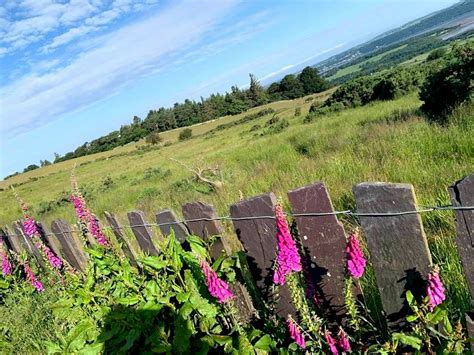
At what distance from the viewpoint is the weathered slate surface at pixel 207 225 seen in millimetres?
2932

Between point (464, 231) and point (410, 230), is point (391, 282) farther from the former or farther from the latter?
point (464, 231)

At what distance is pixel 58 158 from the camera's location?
85562 millimetres

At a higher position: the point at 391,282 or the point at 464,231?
the point at 464,231

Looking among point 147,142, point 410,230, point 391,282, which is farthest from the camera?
point 147,142

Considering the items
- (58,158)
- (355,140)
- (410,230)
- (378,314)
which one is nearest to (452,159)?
(355,140)

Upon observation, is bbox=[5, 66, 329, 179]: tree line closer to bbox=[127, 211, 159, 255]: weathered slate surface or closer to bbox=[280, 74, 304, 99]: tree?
bbox=[280, 74, 304, 99]: tree

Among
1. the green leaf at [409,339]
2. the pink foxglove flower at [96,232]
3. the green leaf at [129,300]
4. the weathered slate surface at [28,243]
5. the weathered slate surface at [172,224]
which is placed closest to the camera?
the green leaf at [409,339]

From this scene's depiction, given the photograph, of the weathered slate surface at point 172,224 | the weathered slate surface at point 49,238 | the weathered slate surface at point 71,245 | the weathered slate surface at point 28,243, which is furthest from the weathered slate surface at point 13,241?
the weathered slate surface at point 172,224

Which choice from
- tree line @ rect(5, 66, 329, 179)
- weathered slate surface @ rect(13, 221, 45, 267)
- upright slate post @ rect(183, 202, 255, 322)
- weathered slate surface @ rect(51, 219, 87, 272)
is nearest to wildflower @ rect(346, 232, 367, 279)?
upright slate post @ rect(183, 202, 255, 322)

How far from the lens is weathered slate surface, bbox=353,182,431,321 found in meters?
1.85

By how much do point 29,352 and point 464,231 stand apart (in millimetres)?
4126

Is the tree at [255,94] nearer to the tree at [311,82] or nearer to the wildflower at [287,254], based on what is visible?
the tree at [311,82]

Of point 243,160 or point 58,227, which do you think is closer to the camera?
point 58,227

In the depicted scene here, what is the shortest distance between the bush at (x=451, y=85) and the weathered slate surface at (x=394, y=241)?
840 cm
